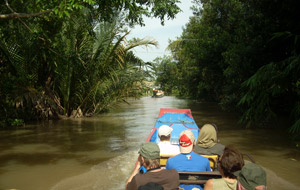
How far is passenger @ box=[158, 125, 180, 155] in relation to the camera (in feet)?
14.4

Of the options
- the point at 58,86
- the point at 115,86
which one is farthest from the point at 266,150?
the point at 58,86

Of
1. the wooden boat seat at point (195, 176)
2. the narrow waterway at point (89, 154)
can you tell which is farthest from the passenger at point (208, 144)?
the narrow waterway at point (89, 154)

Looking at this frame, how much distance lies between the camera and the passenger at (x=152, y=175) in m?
2.94

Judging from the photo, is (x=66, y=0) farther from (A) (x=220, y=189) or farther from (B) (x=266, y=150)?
(B) (x=266, y=150)

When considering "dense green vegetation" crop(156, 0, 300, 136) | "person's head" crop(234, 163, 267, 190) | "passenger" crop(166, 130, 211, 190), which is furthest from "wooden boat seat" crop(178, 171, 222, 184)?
"dense green vegetation" crop(156, 0, 300, 136)

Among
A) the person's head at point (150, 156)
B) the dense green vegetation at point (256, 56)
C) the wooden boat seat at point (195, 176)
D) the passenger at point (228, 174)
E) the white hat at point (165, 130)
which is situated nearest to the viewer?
the passenger at point (228, 174)

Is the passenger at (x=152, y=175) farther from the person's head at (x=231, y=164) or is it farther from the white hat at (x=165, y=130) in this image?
the white hat at (x=165, y=130)

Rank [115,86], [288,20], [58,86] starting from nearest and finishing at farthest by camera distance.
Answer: [288,20] < [58,86] < [115,86]

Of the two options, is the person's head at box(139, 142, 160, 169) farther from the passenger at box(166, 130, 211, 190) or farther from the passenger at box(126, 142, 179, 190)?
the passenger at box(166, 130, 211, 190)

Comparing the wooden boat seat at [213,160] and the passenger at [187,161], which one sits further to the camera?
the wooden boat seat at [213,160]

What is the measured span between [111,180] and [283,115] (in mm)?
12978

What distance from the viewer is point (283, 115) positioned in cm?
1672

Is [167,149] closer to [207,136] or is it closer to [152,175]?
[207,136]

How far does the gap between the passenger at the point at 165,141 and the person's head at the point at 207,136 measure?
0.45 metres
